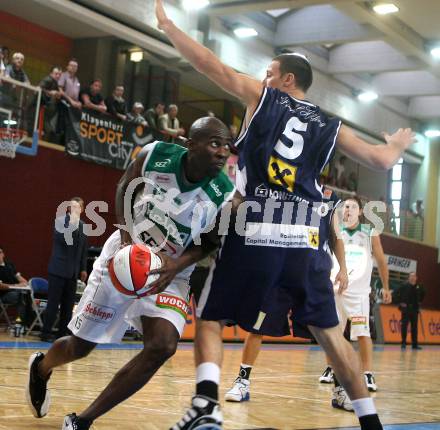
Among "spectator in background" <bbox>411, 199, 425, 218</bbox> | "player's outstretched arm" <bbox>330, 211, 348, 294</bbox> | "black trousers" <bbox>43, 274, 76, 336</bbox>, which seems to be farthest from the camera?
"spectator in background" <bbox>411, 199, 425, 218</bbox>

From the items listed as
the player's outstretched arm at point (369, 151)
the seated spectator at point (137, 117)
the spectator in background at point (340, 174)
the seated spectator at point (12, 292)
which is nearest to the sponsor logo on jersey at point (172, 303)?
the player's outstretched arm at point (369, 151)

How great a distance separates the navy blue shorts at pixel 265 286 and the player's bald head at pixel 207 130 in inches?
22.5

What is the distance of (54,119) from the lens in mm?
15734

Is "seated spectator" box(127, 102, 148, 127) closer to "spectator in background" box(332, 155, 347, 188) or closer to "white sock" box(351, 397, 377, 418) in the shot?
"spectator in background" box(332, 155, 347, 188)

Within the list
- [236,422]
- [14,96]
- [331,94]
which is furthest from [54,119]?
[331,94]

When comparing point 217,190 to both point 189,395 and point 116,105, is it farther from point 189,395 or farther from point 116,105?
point 116,105

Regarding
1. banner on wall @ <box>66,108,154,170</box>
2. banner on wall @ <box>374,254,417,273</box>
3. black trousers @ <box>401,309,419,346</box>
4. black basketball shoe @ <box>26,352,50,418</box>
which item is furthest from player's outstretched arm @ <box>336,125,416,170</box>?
banner on wall @ <box>374,254,417,273</box>

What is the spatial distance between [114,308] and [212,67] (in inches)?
60.3

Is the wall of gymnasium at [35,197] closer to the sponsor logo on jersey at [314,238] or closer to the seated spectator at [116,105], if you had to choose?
the seated spectator at [116,105]

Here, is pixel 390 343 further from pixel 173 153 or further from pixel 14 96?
pixel 173 153

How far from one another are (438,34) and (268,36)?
5004 mm

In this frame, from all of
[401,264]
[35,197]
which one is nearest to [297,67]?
[35,197]

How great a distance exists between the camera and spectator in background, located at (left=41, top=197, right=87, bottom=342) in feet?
38.7

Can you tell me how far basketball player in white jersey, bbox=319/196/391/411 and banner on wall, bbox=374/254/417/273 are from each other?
61.4ft
